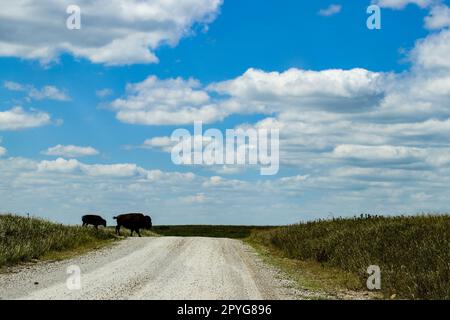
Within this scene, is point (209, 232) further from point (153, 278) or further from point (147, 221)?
point (153, 278)

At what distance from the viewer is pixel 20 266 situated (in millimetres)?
22078

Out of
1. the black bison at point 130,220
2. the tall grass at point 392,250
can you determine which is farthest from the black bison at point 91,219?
the tall grass at point 392,250

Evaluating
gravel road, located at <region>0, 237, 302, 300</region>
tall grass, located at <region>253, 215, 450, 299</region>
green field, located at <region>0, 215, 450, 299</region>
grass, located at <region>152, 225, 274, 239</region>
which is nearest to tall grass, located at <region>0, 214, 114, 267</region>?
green field, located at <region>0, 215, 450, 299</region>

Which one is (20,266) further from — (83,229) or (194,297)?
(83,229)

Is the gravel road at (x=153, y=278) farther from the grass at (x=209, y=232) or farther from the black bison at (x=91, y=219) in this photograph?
the grass at (x=209, y=232)

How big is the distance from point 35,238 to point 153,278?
13.4 metres

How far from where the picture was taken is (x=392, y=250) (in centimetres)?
2056

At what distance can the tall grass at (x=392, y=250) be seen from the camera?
16.0 meters

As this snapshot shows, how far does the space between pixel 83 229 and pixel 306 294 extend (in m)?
23.8

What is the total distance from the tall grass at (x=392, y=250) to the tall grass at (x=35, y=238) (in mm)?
11439

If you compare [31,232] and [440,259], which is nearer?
[440,259]

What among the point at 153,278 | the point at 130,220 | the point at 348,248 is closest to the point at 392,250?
the point at 348,248
